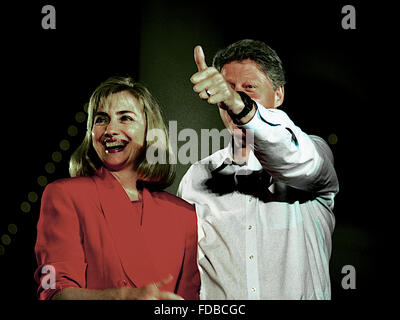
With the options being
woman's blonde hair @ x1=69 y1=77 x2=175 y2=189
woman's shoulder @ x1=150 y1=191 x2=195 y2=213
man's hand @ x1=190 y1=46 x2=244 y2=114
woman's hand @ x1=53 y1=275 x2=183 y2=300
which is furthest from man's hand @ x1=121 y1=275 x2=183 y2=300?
man's hand @ x1=190 y1=46 x2=244 y2=114

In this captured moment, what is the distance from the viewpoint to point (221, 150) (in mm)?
2242

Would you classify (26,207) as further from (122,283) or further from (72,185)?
(122,283)

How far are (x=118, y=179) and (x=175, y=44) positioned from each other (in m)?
0.66

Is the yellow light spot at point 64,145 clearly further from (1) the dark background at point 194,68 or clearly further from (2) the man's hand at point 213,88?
(2) the man's hand at point 213,88

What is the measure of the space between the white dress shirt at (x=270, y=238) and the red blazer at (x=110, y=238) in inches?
3.0

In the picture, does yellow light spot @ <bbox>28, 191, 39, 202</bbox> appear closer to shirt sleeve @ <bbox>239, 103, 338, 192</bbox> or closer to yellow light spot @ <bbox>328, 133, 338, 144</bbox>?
shirt sleeve @ <bbox>239, 103, 338, 192</bbox>

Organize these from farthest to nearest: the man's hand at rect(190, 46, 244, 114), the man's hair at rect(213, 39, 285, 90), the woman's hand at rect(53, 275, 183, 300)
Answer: the man's hair at rect(213, 39, 285, 90) → the woman's hand at rect(53, 275, 183, 300) → the man's hand at rect(190, 46, 244, 114)

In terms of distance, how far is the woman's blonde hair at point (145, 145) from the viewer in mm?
2109

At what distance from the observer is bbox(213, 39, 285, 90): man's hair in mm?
2203

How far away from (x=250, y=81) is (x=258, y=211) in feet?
1.76

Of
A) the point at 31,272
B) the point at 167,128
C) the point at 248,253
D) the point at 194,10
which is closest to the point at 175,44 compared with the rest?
the point at 194,10

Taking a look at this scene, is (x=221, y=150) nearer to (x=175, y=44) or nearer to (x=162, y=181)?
(x=162, y=181)
